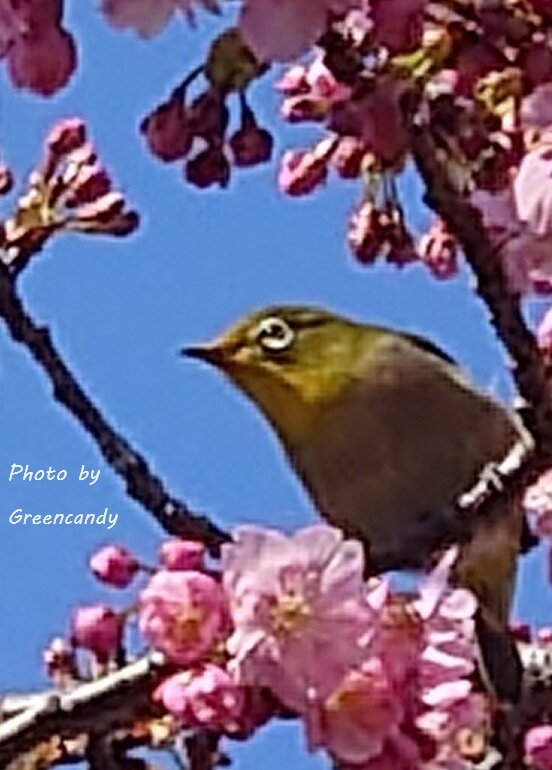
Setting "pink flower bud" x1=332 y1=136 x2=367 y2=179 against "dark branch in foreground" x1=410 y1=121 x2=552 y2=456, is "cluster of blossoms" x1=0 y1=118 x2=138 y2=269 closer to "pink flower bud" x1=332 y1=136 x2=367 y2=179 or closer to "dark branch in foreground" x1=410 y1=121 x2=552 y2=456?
"pink flower bud" x1=332 y1=136 x2=367 y2=179

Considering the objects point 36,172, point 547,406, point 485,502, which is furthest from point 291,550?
point 36,172

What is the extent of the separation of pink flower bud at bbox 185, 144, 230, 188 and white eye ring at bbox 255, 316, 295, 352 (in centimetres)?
96

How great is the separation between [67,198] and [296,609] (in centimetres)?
60

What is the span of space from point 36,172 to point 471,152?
2.26 feet

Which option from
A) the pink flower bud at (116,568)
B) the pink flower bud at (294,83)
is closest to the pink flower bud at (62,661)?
the pink flower bud at (116,568)

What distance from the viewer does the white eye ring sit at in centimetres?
278

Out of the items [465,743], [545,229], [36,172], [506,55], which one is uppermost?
[36,172]

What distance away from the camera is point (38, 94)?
164cm

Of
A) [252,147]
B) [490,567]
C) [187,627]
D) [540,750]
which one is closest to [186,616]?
[187,627]

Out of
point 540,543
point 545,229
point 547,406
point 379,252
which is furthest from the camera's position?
point 379,252

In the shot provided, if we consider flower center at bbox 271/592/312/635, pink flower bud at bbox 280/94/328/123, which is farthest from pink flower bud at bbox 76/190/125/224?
flower center at bbox 271/592/312/635

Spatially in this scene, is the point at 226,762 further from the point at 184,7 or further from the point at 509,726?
the point at 184,7

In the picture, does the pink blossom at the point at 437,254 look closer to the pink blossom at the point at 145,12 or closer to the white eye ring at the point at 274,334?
the white eye ring at the point at 274,334

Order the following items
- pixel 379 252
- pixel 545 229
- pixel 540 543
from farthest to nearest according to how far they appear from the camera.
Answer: pixel 379 252 < pixel 540 543 < pixel 545 229
